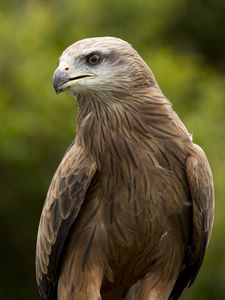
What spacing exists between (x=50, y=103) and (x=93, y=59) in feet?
38.4

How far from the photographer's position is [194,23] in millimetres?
28391

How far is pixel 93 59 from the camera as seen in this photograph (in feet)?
26.6

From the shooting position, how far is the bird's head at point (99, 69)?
8031 mm

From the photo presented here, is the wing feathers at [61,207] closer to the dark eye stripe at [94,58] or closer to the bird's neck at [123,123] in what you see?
the bird's neck at [123,123]

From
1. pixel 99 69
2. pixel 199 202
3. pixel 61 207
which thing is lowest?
pixel 61 207

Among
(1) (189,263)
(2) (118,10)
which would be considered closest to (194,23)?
(2) (118,10)

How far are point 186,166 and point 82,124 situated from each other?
0.75m

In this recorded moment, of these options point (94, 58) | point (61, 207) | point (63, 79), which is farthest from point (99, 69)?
point (61, 207)

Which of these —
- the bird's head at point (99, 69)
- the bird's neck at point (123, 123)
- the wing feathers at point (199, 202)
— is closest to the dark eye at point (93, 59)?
the bird's head at point (99, 69)

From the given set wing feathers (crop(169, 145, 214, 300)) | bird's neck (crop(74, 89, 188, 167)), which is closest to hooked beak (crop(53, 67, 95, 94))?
bird's neck (crop(74, 89, 188, 167))

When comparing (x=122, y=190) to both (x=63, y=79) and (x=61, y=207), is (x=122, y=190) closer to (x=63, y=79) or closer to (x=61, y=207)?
(x=61, y=207)

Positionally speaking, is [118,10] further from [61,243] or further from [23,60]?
[61,243]

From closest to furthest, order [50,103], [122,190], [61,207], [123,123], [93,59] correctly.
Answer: [93,59]
[123,123]
[122,190]
[61,207]
[50,103]

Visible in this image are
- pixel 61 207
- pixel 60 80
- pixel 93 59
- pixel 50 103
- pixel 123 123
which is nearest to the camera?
pixel 60 80
